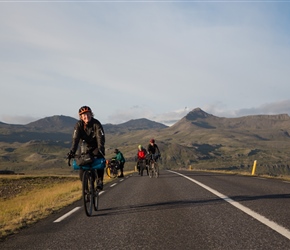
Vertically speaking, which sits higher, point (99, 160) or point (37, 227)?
point (99, 160)

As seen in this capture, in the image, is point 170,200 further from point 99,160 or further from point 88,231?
point 88,231

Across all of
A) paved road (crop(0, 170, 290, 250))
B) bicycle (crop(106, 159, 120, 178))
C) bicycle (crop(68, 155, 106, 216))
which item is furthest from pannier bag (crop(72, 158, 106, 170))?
bicycle (crop(106, 159, 120, 178))

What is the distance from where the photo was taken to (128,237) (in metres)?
5.82

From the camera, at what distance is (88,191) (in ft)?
27.4

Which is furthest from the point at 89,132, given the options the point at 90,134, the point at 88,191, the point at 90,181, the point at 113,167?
the point at 113,167

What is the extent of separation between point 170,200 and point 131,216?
2.54 meters

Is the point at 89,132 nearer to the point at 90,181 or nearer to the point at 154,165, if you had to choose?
the point at 90,181

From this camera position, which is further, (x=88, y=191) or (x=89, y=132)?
(x=89, y=132)

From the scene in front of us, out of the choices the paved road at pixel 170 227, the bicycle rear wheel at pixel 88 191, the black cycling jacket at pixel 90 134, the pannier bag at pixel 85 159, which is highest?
the black cycling jacket at pixel 90 134

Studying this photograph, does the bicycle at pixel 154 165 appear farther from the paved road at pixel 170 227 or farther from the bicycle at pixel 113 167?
the paved road at pixel 170 227

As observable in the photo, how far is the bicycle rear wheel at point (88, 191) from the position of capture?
320 inches

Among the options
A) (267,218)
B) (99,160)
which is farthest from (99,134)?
(267,218)

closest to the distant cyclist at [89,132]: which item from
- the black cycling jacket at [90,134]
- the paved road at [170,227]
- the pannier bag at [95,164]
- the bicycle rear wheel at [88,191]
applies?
the black cycling jacket at [90,134]

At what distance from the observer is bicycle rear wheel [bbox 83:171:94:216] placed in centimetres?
813
